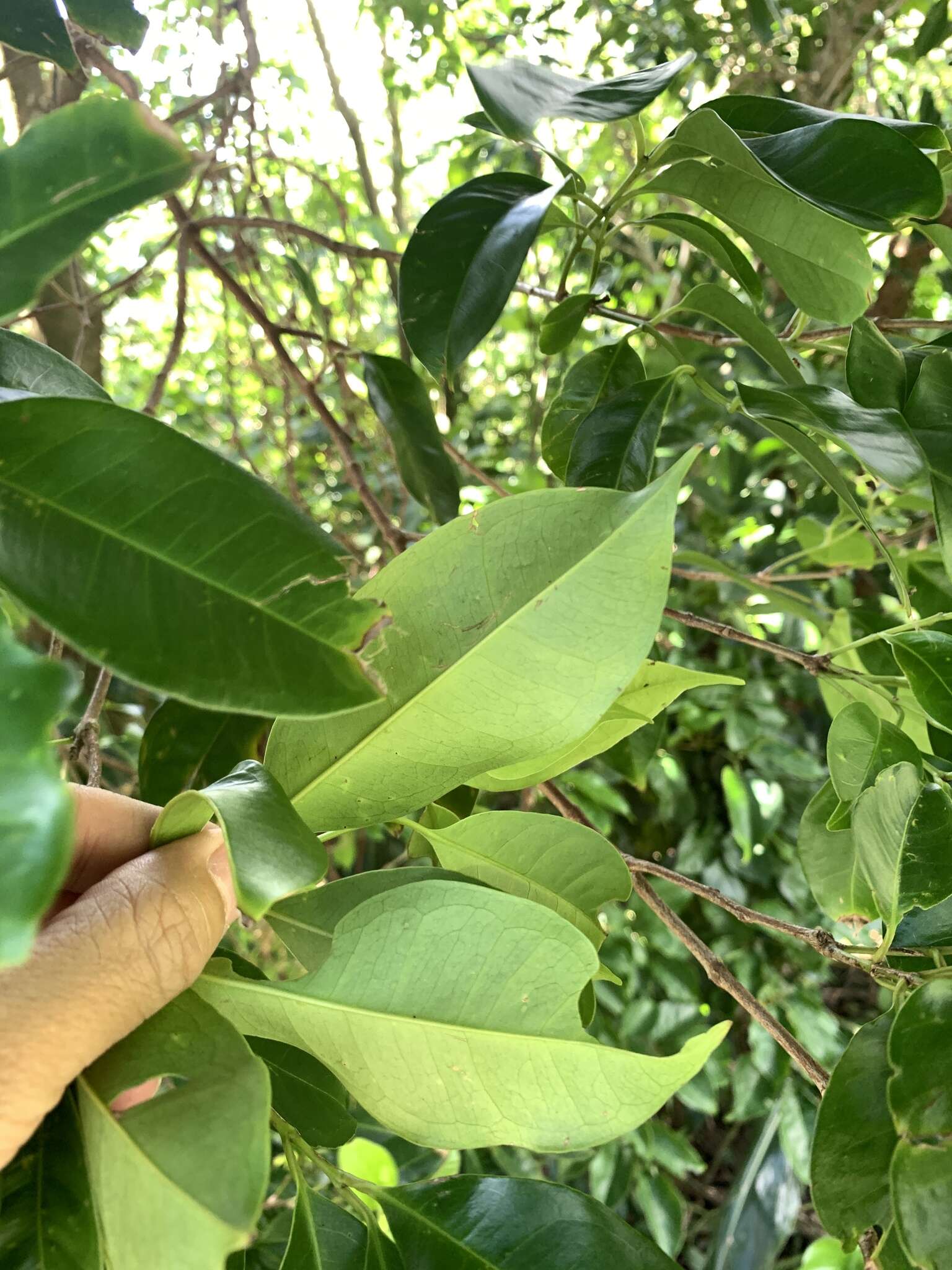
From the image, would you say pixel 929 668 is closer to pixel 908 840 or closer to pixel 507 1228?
pixel 908 840

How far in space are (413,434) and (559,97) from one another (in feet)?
0.90

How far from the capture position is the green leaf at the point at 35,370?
31 centimetres

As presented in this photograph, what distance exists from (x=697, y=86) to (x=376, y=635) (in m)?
1.57

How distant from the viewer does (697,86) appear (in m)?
1.47

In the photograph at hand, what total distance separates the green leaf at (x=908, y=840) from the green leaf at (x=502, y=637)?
17 cm

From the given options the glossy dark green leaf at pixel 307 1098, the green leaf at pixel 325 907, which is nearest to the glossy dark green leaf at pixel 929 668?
the green leaf at pixel 325 907

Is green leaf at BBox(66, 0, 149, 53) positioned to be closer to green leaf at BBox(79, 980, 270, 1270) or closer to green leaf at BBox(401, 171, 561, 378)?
green leaf at BBox(401, 171, 561, 378)

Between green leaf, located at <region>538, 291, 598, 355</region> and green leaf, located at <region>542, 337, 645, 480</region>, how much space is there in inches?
0.8

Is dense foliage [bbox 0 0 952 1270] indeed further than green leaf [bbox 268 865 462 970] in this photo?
No

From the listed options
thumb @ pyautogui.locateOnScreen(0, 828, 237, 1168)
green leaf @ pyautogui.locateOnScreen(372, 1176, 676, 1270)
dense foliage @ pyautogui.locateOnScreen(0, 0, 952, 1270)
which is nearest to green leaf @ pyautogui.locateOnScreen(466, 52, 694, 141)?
dense foliage @ pyautogui.locateOnScreen(0, 0, 952, 1270)

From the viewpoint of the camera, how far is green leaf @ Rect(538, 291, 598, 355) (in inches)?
18.6

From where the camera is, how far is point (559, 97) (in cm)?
40

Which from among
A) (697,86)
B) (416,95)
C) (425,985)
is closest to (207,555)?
(425,985)

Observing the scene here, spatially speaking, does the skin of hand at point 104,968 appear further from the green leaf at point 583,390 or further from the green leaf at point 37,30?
the green leaf at point 37,30
